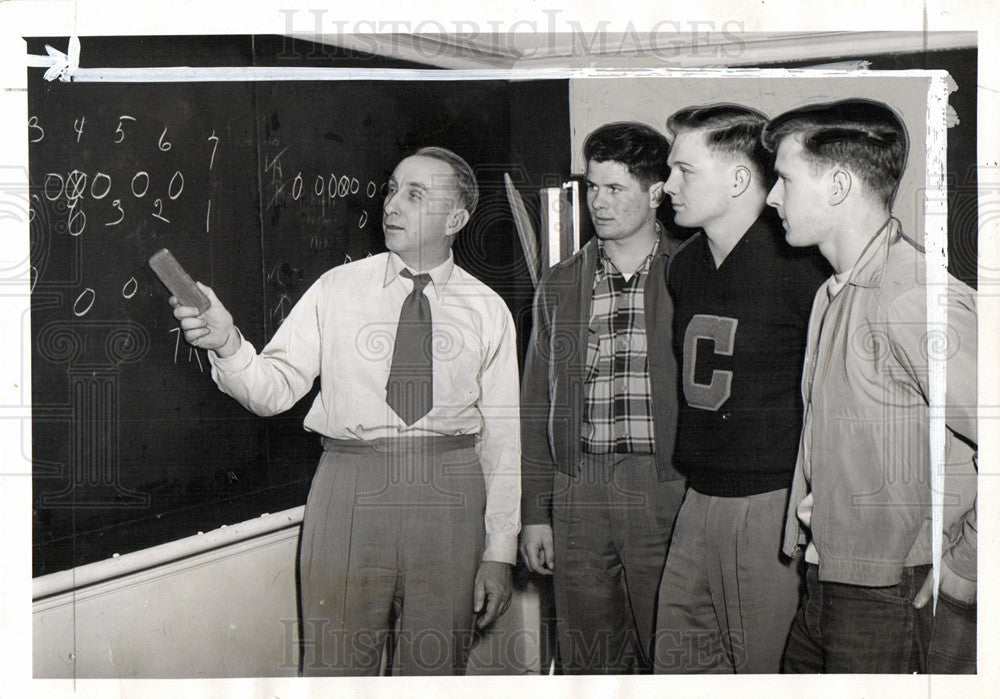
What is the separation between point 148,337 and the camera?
1.85 metres

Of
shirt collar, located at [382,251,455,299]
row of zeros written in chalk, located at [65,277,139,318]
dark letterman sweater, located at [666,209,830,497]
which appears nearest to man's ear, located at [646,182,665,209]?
dark letterman sweater, located at [666,209,830,497]

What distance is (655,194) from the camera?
71.5 inches

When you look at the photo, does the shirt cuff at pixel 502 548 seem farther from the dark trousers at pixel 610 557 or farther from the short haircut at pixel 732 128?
the short haircut at pixel 732 128

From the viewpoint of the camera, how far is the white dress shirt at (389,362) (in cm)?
184

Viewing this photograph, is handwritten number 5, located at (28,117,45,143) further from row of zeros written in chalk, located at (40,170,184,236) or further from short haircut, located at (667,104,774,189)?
short haircut, located at (667,104,774,189)

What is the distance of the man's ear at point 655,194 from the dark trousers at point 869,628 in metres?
0.90

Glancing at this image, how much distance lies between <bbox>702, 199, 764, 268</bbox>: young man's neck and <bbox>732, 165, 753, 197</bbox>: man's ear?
0.04 meters

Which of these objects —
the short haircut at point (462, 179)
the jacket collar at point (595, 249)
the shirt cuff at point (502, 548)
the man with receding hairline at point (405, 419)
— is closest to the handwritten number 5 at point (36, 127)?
the man with receding hairline at point (405, 419)

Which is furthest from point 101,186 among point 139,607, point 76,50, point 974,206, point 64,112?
point 974,206

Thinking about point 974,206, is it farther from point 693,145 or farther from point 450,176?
point 450,176

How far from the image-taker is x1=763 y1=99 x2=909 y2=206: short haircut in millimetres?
1782

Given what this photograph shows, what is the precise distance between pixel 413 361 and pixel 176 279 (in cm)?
58

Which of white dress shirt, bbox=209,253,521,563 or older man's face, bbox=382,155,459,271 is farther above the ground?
older man's face, bbox=382,155,459,271

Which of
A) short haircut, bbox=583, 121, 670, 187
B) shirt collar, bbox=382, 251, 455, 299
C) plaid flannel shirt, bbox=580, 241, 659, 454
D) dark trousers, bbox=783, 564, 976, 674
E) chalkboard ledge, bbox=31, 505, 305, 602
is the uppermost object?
short haircut, bbox=583, 121, 670, 187
